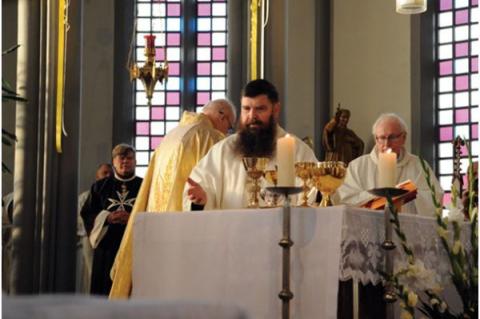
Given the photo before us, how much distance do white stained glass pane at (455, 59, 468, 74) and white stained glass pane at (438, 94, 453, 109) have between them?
31 centimetres

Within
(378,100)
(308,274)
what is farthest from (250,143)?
(378,100)

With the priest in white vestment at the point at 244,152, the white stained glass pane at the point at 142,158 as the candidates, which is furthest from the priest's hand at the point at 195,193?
the white stained glass pane at the point at 142,158

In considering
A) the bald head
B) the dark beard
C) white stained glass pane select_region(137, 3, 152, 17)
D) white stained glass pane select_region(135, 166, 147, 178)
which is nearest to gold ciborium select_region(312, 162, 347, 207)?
the dark beard

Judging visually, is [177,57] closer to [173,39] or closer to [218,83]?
[173,39]

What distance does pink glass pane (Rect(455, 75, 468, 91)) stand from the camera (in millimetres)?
13203

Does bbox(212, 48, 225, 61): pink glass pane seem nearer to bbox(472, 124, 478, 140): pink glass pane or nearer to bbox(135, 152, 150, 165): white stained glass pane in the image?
bbox(135, 152, 150, 165): white stained glass pane

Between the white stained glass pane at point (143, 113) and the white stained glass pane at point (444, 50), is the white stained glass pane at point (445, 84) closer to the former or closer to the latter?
the white stained glass pane at point (444, 50)

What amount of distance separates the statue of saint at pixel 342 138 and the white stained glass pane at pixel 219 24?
2865 millimetres

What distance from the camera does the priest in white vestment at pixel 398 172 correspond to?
6.71 meters

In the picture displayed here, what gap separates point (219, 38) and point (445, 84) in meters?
3.30

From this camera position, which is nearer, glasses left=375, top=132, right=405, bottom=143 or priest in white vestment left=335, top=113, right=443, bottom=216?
priest in white vestment left=335, top=113, right=443, bottom=216

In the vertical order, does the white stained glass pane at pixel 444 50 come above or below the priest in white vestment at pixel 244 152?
above

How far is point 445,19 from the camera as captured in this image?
13414 millimetres

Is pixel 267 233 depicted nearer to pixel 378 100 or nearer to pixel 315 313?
pixel 315 313
